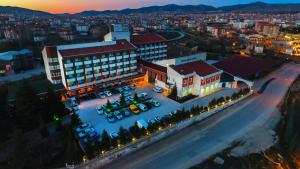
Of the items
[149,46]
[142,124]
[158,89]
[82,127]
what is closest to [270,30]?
[149,46]

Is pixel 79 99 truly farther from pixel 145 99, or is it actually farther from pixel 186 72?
pixel 186 72

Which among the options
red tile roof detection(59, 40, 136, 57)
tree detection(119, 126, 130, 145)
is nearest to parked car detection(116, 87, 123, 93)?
red tile roof detection(59, 40, 136, 57)

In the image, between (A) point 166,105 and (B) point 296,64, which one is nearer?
(A) point 166,105

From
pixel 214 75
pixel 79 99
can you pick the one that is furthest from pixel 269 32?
pixel 79 99

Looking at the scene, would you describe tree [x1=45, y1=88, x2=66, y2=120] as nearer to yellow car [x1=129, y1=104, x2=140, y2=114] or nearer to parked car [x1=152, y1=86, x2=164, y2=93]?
yellow car [x1=129, y1=104, x2=140, y2=114]

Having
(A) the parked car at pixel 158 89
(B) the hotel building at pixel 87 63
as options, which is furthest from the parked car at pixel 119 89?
(A) the parked car at pixel 158 89

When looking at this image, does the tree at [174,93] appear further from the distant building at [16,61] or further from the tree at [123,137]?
the distant building at [16,61]

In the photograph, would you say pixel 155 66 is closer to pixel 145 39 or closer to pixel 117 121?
pixel 145 39

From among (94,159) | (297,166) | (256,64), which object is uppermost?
(256,64)
